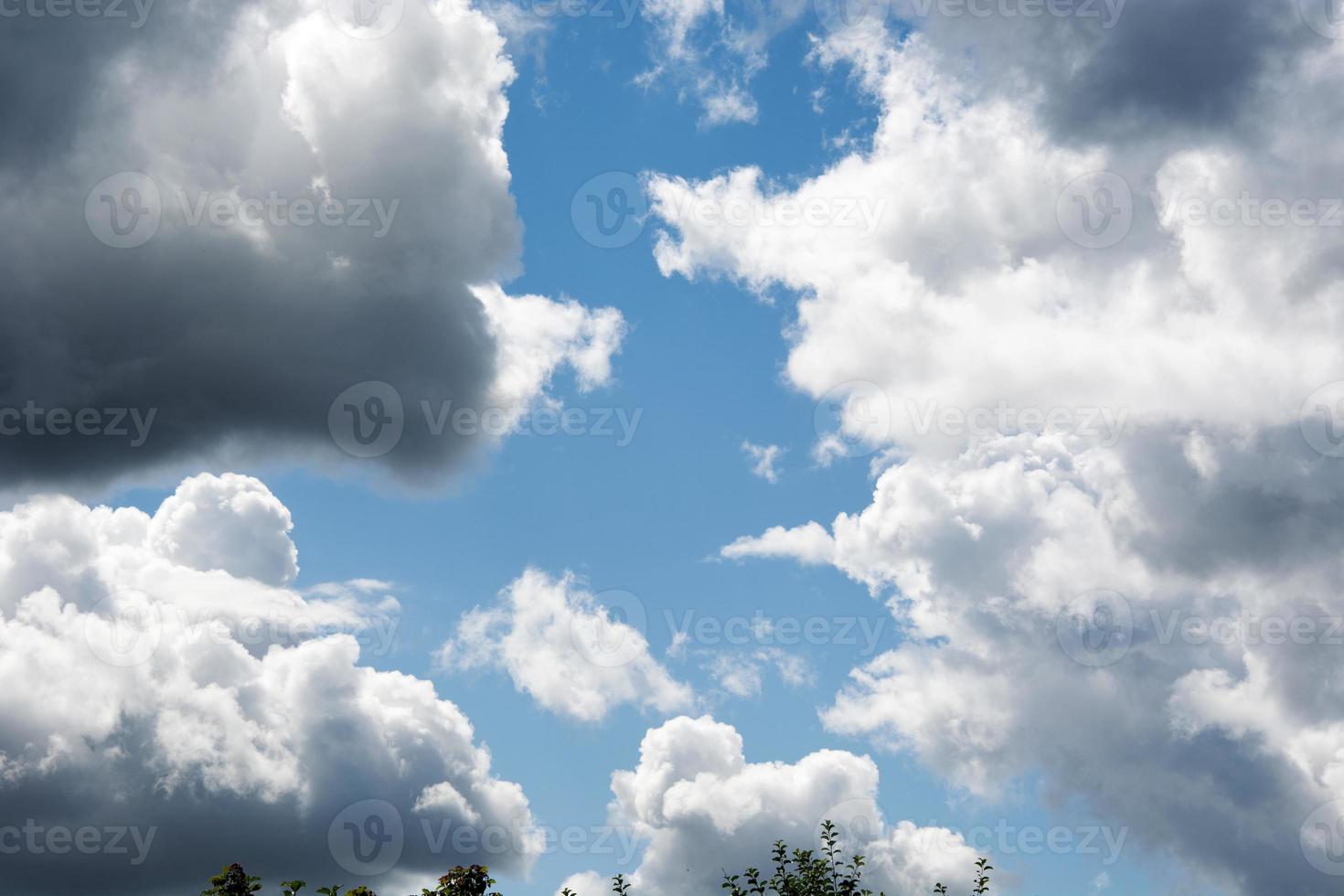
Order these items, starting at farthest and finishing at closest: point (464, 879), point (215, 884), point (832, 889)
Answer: point (832, 889) < point (464, 879) < point (215, 884)

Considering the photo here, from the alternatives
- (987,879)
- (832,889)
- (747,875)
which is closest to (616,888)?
(747,875)

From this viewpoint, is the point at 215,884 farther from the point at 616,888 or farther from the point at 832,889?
the point at 832,889

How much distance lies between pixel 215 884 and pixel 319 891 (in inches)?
109

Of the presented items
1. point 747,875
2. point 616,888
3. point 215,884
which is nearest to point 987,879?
point 747,875

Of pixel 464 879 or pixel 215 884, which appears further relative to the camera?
pixel 464 879

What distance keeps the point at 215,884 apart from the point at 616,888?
12228 millimetres

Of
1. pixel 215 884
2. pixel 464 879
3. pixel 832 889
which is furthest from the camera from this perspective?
pixel 832 889

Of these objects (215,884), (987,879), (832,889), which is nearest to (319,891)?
(215,884)

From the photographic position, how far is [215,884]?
103ft

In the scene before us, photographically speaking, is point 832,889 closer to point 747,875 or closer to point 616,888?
point 747,875

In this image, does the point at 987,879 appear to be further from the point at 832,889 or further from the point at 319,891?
the point at 319,891

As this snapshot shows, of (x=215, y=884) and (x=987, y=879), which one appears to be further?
(x=987, y=879)

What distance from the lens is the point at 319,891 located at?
3175 centimetres

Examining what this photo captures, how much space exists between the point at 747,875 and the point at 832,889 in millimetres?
2938
